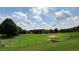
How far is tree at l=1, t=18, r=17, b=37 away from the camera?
292 centimetres

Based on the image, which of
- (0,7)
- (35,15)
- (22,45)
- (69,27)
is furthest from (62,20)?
(0,7)

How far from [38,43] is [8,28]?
38 cm

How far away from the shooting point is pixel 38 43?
2.93 m

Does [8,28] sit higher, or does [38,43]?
[8,28]

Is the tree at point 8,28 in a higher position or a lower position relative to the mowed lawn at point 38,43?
higher

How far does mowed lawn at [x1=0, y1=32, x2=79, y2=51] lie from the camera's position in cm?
291

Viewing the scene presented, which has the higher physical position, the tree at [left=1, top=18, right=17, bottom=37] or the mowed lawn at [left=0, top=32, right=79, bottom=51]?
the tree at [left=1, top=18, right=17, bottom=37]

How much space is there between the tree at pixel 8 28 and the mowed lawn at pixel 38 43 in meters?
0.07

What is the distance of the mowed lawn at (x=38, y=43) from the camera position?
2.91m

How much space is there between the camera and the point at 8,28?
9.68ft

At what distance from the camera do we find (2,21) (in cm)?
292

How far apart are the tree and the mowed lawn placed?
0.22 feet

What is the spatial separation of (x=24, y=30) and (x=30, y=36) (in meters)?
0.09
